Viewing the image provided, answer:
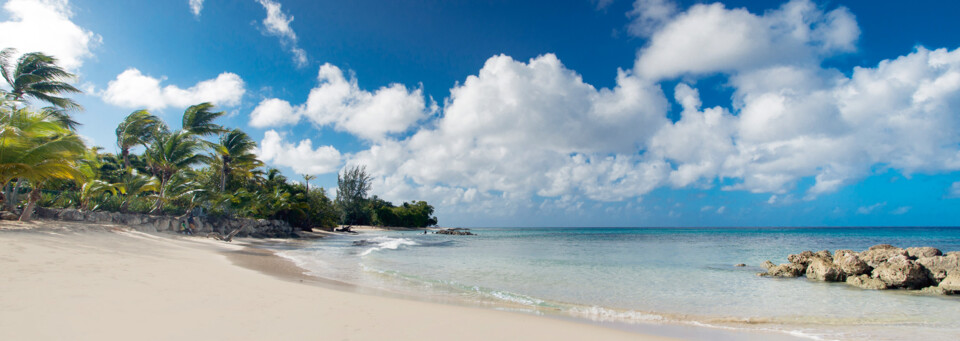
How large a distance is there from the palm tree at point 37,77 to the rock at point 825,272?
36.5 m

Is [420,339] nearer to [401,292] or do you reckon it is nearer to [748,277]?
[401,292]

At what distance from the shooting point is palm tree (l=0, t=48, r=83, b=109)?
21031 mm

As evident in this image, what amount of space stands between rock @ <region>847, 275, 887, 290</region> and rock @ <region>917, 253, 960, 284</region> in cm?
145

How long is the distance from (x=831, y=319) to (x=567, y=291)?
522 cm

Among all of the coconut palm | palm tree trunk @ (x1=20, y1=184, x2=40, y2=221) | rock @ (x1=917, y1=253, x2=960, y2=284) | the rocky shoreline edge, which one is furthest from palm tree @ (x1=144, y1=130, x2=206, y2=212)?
rock @ (x1=917, y1=253, x2=960, y2=284)

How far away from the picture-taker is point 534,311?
7832 millimetres

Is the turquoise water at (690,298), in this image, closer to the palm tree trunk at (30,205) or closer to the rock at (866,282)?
the rock at (866,282)

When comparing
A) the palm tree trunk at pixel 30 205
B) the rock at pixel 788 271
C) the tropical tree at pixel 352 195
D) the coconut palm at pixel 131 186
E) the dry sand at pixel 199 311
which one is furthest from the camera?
the tropical tree at pixel 352 195

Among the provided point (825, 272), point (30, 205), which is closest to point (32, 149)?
point (30, 205)

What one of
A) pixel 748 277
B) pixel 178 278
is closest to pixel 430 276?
pixel 178 278

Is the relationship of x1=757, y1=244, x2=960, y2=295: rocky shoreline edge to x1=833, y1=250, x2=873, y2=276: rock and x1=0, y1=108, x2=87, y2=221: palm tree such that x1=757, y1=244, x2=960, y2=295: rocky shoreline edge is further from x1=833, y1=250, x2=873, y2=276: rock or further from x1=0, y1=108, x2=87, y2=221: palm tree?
x1=0, y1=108, x2=87, y2=221: palm tree

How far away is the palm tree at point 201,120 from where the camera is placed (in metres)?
31.3

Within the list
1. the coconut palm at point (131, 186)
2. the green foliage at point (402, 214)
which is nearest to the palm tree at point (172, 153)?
the coconut palm at point (131, 186)

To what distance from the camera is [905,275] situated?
11.3m
